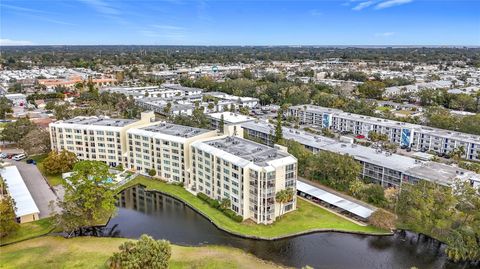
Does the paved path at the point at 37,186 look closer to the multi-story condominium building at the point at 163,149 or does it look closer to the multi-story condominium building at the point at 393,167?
the multi-story condominium building at the point at 163,149

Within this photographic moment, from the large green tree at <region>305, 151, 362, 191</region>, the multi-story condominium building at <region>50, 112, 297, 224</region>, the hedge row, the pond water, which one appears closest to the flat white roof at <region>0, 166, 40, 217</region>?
the pond water

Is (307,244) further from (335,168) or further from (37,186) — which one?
(37,186)

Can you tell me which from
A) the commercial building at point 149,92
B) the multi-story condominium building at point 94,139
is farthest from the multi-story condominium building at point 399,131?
the commercial building at point 149,92

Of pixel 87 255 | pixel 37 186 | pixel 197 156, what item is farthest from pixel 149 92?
pixel 87 255

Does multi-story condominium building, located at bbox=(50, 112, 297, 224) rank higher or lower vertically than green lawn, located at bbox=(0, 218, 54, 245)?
higher

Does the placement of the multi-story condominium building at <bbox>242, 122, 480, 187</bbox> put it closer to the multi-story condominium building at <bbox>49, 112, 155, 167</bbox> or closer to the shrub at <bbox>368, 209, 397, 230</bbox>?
the shrub at <bbox>368, 209, 397, 230</bbox>

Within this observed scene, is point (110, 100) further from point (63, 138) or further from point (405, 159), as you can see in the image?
point (405, 159)

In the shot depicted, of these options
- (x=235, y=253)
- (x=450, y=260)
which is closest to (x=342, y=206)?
(x=450, y=260)
